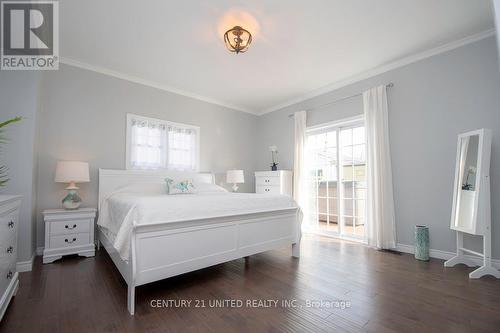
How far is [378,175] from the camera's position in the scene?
136 inches

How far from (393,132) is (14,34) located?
486cm

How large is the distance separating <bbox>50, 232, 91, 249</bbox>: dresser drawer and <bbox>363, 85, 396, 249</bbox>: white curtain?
13.4ft

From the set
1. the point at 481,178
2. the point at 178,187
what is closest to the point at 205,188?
the point at 178,187

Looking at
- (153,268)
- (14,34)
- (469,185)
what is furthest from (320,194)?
(14,34)

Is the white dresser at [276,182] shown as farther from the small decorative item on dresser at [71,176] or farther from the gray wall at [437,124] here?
the small decorative item on dresser at [71,176]

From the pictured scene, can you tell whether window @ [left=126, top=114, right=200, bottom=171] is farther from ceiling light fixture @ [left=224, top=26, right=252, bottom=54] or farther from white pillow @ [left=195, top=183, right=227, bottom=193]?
ceiling light fixture @ [left=224, top=26, right=252, bottom=54]

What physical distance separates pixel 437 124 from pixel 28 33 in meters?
5.04

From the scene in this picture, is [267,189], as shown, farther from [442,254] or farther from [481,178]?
[481,178]

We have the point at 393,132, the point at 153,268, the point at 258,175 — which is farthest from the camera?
the point at 258,175

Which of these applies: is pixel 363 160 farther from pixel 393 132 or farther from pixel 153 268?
pixel 153 268

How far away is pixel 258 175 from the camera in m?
5.15

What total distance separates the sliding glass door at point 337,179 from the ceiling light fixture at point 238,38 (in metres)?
2.47

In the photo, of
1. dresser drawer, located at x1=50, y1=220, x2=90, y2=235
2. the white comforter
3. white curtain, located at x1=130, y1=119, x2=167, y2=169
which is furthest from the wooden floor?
white curtain, located at x1=130, y1=119, x2=167, y2=169

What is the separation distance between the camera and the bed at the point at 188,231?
6.03 ft
